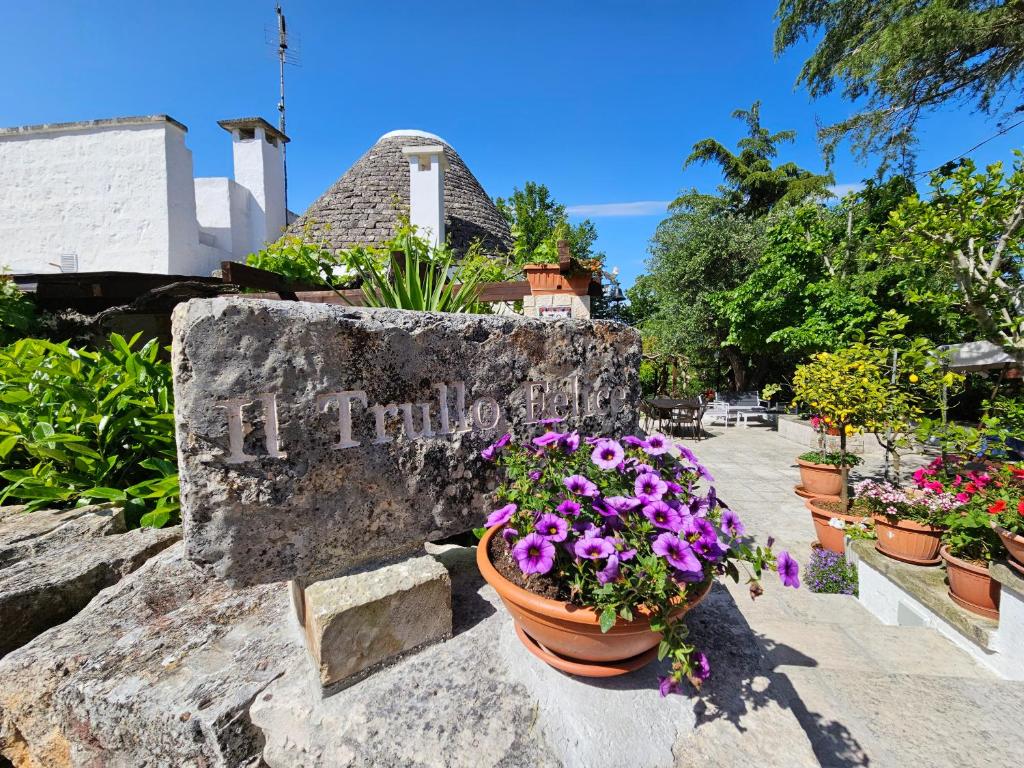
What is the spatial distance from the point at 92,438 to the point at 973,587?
15.6ft

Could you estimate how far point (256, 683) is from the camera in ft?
3.95

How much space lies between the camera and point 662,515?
114 cm

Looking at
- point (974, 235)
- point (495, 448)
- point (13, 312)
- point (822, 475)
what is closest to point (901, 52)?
point (974, 235)

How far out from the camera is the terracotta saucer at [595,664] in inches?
46.0

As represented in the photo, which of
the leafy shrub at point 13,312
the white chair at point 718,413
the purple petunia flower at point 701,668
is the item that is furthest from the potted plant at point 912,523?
the white chair at point 718,413

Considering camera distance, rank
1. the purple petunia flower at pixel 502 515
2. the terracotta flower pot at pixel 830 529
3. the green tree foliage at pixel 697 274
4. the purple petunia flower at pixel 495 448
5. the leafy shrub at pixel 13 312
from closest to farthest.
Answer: the purple petunia flower at pixel 502 515
the purple petunia flower at pixel 495 448
the terracotta flower pot at pixel 830 529
the leafy shrub at pixel 13 312
the green tree foliage at pixel 697 274

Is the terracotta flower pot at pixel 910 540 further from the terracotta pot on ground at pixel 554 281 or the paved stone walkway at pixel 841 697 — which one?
the terracotta pot on ground at pixel 554 281

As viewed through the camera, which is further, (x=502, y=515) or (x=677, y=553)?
(x=502, y=515)

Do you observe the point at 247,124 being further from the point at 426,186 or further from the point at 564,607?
the point at 564,607

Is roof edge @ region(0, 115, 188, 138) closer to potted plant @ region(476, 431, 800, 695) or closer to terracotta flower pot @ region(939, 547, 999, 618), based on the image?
potted plant @ region(476, 431, 800, 695)

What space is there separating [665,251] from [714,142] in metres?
8.25

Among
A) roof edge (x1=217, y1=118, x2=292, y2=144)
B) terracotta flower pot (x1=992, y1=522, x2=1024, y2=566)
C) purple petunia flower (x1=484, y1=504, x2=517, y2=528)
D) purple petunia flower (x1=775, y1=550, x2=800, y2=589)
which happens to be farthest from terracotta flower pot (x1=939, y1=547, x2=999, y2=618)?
roof edge (x1=217, y1=118, x2=292, y2=144)

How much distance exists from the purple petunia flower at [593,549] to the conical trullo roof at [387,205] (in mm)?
8477

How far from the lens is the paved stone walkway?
1.07 metres
